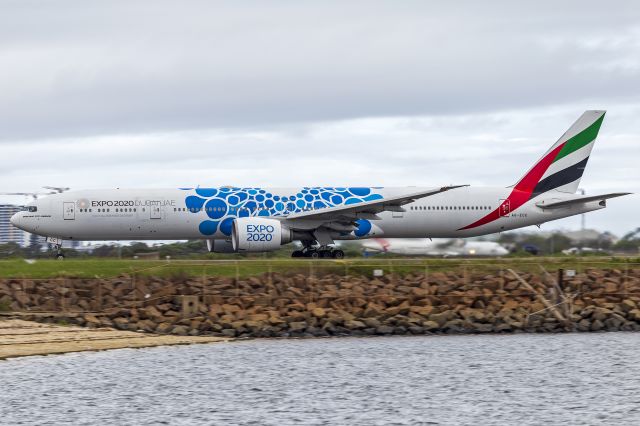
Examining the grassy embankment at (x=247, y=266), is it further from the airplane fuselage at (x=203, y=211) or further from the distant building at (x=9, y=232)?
the distant building at (x=9, y=232)

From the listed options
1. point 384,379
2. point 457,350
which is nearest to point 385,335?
point 457,350

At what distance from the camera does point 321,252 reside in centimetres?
4788

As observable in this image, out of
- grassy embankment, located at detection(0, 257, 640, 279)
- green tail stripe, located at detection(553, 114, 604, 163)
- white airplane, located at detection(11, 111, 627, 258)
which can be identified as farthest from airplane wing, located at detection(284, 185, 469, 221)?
green tail stripe, located at detection(553, 114, 604, 163)

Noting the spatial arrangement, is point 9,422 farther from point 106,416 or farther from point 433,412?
point 433,412

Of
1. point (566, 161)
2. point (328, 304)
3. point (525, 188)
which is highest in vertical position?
point (566, 161)

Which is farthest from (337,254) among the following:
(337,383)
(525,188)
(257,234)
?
(337,383)

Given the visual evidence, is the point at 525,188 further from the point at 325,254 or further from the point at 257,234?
the point at 257,234

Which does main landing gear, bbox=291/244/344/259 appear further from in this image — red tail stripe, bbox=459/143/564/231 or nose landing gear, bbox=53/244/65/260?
nose landing gear, bbox=53/244/65/260

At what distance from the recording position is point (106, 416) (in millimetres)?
25406

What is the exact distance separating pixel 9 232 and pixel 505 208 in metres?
24.8

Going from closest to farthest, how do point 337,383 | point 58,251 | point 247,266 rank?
point 337,383 → point 247,266 → point 58,251

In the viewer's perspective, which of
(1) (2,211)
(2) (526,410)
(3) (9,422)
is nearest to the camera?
(3) (9,422)

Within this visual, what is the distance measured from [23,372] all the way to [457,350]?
45.1 feet

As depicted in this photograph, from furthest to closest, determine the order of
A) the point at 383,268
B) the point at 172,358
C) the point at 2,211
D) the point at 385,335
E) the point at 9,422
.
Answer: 1. the point at 2,211
2. the point at 383,268
3. the point at 385,335
4. the point at 172,358
5. the point at 9,422
